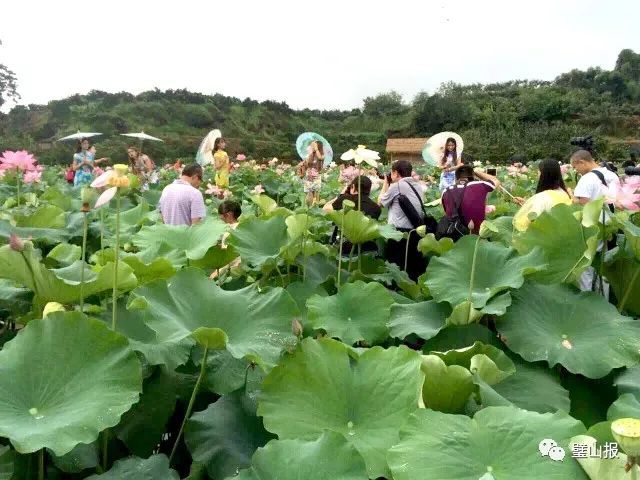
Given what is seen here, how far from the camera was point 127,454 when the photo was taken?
1023 mm

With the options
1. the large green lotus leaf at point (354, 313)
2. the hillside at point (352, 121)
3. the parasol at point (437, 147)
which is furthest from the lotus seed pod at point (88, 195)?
the hillside at point (352, 121)

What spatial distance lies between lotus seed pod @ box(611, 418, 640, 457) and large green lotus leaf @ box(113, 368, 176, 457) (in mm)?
709

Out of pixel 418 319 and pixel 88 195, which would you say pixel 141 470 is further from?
pixel 418 319

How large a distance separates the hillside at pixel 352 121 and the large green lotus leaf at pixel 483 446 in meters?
21.1

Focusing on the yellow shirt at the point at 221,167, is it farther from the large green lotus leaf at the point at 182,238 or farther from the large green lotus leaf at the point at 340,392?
the large green lotus leaf at the point at 340,392

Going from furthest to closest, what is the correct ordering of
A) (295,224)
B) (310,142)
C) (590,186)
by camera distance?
(310,142), (590,186), (295,224)

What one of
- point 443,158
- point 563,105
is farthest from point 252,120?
point 443,158

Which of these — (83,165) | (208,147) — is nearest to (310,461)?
(83,165)

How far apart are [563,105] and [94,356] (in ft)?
116

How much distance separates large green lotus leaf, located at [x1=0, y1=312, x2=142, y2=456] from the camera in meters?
0.87

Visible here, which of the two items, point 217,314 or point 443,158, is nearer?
point 217,314

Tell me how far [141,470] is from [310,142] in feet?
13.3

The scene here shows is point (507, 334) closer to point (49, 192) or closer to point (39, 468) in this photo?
point (39, 468)

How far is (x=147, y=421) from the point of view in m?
1.02
